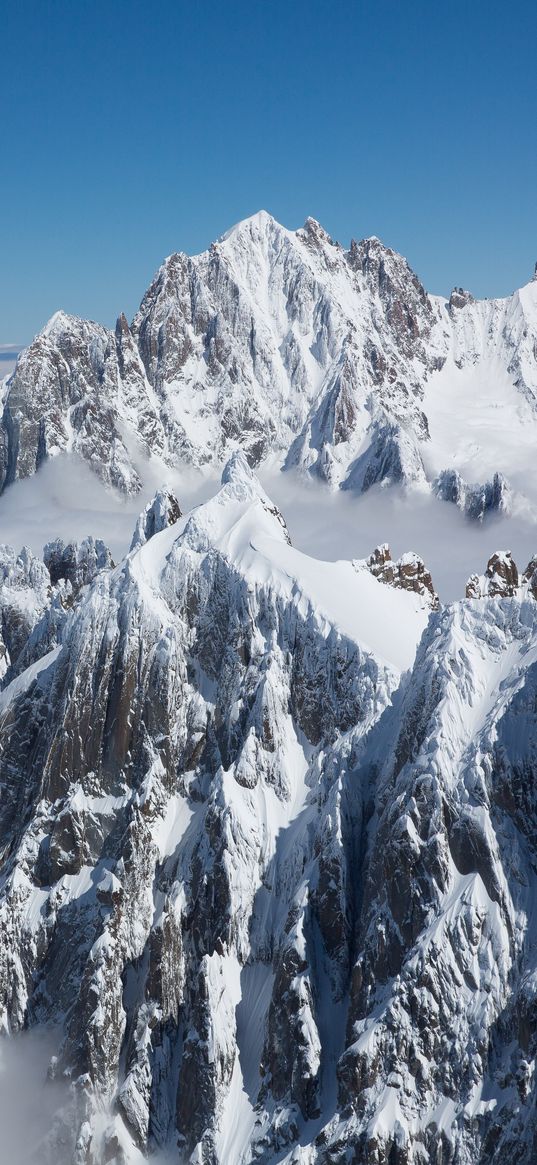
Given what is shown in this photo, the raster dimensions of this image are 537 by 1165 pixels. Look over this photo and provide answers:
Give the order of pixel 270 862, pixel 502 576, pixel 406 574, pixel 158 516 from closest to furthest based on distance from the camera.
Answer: pixel 270 862
pixel 502 576
pixel 406 574
pixel 158 516

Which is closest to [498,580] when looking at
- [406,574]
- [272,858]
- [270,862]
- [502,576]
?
[502,576]

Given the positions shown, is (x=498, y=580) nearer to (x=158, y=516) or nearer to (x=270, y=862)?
(x=270, y=862)

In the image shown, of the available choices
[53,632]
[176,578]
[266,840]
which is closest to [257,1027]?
[266,840]

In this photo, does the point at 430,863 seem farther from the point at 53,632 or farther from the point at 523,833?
the point at 53,632

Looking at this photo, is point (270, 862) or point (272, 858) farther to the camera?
point (272, 858)

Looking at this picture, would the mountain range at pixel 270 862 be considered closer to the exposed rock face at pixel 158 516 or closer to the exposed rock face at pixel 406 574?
the exposed rock face at pixel 406 574

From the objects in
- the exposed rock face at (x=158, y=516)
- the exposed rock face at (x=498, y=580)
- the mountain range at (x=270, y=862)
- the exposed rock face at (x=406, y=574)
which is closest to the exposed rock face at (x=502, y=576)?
the exposed rock face at (x=498, y=580)
